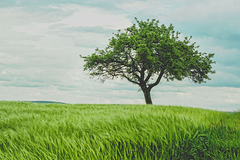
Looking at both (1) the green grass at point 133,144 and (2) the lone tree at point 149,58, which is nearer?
(1) the green grass at point 133,144

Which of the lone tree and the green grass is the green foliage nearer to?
the lone tree

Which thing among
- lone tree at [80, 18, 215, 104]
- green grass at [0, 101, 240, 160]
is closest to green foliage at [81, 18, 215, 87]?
lone tree at [80, 18, 215, 104]

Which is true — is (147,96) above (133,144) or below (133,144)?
above

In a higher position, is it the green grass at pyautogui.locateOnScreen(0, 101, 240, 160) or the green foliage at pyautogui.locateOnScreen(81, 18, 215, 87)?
the green foliage at pyautogui.locateOnScreen(81, 18, 215, 87)

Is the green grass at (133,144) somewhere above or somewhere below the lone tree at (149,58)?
below

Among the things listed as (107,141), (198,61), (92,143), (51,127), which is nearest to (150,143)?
(107,141)

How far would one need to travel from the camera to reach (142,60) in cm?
2373

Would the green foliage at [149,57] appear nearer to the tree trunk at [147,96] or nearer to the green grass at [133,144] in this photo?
the tree trunk at [147,96]

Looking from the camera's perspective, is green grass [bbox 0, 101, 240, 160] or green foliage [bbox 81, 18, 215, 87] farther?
green foliage [bbox 81, 18, 215, 87]

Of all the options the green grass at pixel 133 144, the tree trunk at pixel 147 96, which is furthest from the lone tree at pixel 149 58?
the green grass at pixel 133 144

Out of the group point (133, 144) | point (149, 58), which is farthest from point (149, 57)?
point (133, 144)

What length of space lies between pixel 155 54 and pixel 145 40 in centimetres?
201

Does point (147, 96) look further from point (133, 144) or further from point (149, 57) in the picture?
point (133, 144)

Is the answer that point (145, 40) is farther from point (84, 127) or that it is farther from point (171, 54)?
point (84, 127)
